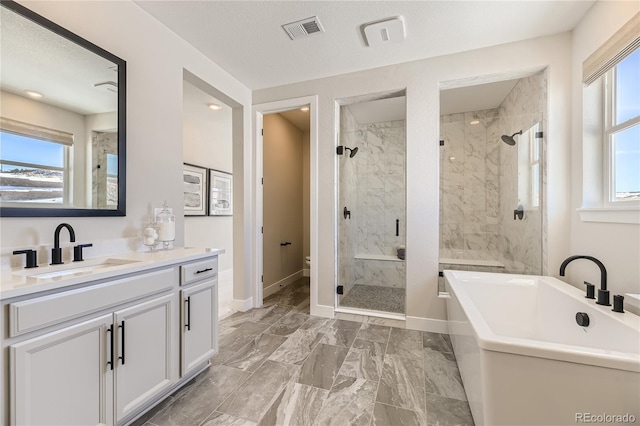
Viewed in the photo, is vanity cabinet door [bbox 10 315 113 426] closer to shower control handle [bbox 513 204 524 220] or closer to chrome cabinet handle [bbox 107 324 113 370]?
chrome cabinet handle [bbox 107 324 113 370]

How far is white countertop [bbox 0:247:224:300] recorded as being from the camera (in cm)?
102

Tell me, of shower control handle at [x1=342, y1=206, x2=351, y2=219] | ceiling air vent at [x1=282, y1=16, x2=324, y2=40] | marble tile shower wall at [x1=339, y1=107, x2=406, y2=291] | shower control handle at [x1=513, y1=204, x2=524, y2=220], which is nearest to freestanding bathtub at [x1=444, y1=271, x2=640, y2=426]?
shower control handle at [x1=513, y1=204, x2=524, y2=220]

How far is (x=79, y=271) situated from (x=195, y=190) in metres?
2.90

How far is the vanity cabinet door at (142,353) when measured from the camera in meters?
1.34

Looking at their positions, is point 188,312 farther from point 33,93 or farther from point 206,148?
point 206,148

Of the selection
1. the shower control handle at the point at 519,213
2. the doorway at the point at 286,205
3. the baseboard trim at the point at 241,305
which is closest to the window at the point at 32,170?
the baseboard trim at the point at 241,305

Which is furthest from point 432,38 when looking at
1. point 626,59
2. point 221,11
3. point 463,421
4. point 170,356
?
point 170,356

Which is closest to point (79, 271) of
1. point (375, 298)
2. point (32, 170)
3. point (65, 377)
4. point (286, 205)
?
point (65, 377)

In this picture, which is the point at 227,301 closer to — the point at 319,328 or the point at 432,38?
the point at 319,328

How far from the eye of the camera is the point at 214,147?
4430 mm

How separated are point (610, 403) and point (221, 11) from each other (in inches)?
123

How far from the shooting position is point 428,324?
2658mm

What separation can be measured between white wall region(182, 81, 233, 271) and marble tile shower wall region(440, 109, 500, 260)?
3.18 m

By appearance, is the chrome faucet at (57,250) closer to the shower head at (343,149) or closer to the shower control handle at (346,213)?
the shower head at (343,149)
